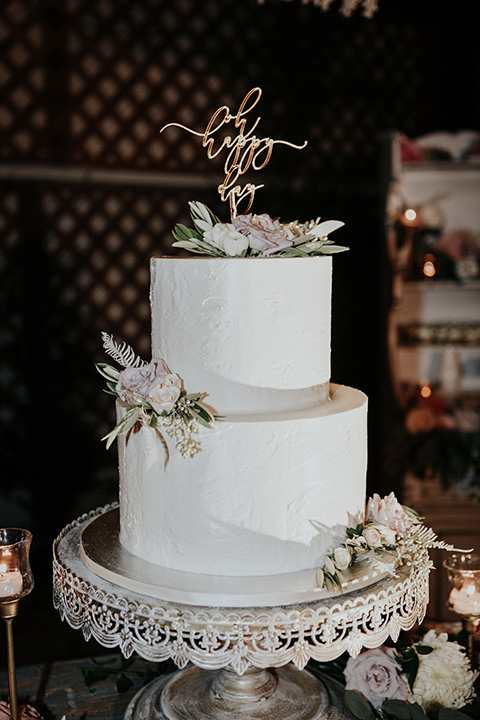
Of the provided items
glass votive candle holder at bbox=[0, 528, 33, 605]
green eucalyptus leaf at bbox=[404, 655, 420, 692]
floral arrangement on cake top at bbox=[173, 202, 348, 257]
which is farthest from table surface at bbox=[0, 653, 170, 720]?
floral arrangement on cake top at bbox=[173, 202, 348, 257]

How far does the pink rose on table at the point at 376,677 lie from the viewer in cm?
156

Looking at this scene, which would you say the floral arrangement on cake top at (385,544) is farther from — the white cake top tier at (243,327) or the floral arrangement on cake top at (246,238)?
the floral arrangement on cake top at (246,238)

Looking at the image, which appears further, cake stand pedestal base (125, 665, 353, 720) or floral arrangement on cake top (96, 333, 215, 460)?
cake stand pedestal base (125, 665, 353, 720)

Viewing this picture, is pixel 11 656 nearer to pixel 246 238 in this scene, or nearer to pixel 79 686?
pixel 79 686

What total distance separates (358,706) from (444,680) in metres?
0.18

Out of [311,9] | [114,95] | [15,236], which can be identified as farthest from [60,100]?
[311,9]

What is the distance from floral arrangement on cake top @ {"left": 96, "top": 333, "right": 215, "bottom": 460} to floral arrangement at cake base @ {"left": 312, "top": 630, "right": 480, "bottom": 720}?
61 cm

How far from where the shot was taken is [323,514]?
58.9 inches

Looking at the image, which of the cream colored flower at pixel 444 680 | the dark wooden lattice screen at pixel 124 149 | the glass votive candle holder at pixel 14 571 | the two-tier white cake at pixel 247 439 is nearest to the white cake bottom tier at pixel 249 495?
the two-tier white cake at pixel 247 439

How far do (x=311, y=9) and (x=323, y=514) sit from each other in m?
3.35

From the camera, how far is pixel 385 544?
4.89 ft

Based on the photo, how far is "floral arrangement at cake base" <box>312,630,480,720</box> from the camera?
1.52 meters

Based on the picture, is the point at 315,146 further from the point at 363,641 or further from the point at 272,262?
the point at 363,641

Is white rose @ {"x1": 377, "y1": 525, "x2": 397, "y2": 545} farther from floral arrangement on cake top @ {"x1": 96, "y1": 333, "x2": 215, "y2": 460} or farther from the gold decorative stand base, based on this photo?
the gold decorative stand base
